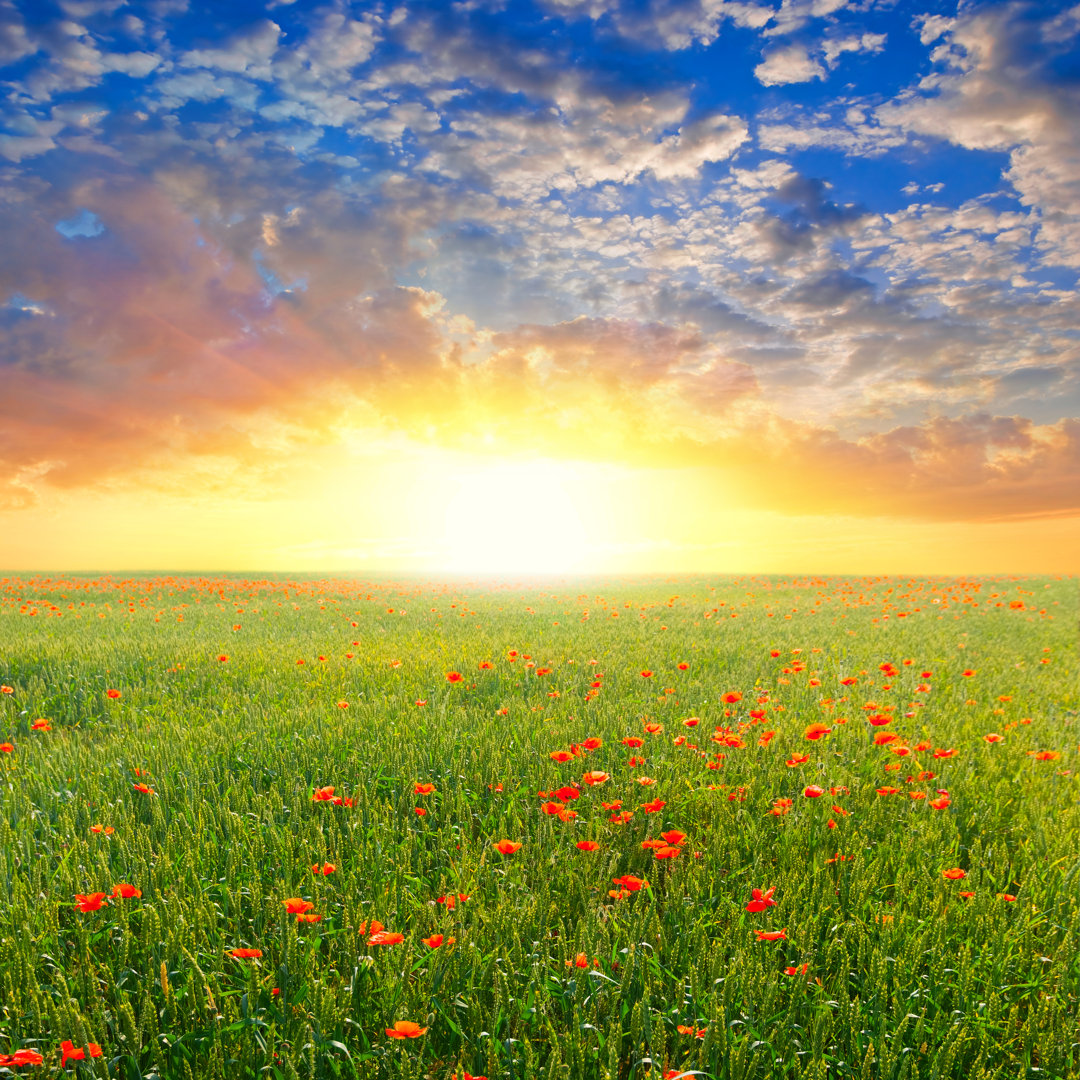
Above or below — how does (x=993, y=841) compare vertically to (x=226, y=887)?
below

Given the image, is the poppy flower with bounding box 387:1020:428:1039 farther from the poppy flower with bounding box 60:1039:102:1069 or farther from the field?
the poppy flower with bounding box 60:1039:102:1069

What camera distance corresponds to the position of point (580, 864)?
342 cm

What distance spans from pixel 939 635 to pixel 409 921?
1193 centimetres

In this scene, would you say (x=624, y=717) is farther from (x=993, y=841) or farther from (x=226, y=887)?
(x=226, y=887)

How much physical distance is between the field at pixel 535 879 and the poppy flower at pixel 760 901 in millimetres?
29

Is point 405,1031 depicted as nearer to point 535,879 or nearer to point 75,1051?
point 75,1051

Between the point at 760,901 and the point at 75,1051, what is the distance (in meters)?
2.51

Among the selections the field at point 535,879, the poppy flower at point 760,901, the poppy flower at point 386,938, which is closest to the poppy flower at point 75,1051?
the field at point 535,879

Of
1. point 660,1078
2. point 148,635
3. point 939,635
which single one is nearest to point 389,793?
point 660,1078

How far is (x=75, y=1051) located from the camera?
207cm

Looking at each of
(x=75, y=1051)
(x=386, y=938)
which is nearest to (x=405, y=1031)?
(x=386, y=938)

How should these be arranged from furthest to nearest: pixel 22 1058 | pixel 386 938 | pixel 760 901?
1. pixel 760 901
2. pixel 386 938
3. pixel 22 1058

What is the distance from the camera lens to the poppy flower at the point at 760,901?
279 centimetres

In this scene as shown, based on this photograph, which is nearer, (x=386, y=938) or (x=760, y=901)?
(x=386, y=938)
